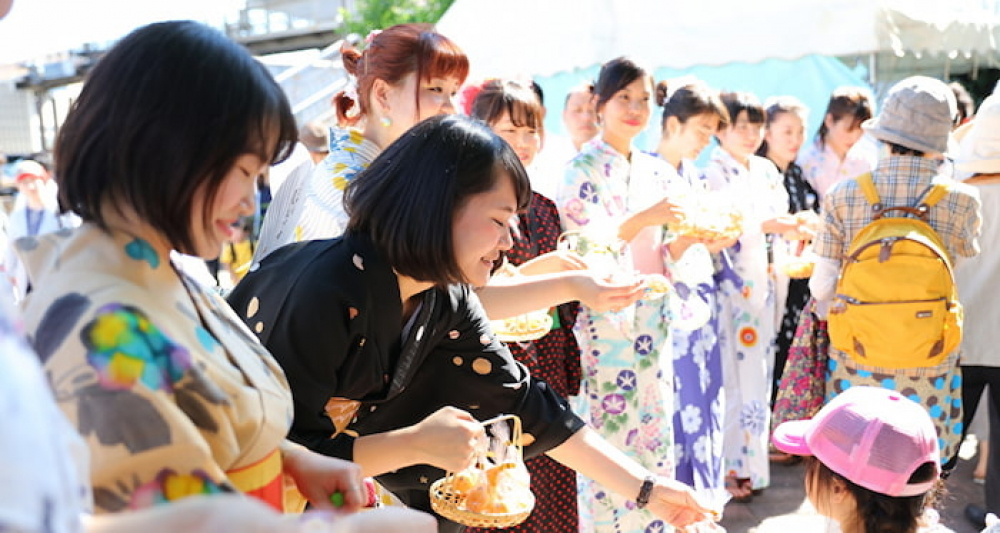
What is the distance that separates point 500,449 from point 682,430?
202 cm

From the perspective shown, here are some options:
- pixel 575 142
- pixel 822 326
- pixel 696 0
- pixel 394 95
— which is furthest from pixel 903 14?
pixel 394 95

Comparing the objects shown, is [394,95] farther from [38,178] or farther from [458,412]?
[38,178]

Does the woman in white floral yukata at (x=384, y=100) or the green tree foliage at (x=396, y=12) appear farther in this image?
the green tree foliage at (x=396, y=12)

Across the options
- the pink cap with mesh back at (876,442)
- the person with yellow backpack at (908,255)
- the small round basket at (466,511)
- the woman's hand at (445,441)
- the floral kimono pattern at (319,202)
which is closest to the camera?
the woman's hand at (445,441)

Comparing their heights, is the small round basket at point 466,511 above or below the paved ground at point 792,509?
above

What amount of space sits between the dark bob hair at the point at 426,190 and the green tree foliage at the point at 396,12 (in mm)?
20865

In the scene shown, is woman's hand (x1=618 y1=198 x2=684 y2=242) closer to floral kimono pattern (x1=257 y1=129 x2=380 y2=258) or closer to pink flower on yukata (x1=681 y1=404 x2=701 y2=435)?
pink flower on yukata (x1=681 y1=404 x2=701 y2=435)

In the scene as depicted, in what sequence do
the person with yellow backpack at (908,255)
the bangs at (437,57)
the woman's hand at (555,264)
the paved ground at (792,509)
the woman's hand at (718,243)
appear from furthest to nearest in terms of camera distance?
1. the paved ground at (792,509)
2. the woman's hand at (718,243)
3. the person with yellow backpack at (908,255)
4. the woman's hand at (555,264)
5. the bangs at (437,57)

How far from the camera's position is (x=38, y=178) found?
527 cm

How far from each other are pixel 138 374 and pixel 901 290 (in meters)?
2.86

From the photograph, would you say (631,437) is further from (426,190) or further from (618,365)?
(426,190)

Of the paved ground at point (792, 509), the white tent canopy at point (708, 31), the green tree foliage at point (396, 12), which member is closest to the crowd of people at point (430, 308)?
the paved ground at point (792, 509)

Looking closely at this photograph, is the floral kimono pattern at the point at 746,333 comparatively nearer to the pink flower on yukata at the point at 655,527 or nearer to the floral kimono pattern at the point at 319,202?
the pink flower on yukata at the point at 655,527

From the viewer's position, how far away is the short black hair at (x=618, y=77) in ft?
11.8
